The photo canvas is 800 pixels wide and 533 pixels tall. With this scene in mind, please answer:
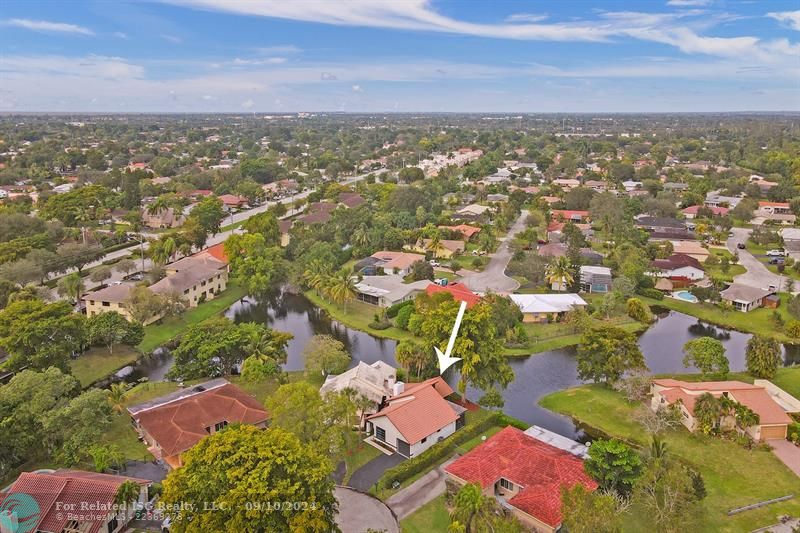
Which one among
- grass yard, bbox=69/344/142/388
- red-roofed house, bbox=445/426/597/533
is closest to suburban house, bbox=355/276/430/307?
grass yard, bbox=69/344/142/388

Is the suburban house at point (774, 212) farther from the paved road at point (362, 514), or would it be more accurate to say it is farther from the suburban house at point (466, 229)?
the paved road at point (362, 514)

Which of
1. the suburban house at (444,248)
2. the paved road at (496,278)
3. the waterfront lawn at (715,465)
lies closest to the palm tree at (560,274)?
the paved road at (496,278)

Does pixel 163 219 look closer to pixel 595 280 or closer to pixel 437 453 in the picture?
pixel 595 280

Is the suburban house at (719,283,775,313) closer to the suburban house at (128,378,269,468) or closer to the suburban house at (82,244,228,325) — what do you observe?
the suburban house at (128,378,269,468)

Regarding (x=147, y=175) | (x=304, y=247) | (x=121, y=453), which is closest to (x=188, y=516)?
(x=121, y=453)

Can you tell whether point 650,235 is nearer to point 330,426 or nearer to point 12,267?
point 330,426

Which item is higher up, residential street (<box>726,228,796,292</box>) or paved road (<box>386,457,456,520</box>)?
residential street (<box>726,228,796,292</box>)

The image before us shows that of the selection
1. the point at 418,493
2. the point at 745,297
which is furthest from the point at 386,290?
the point at 745,297
